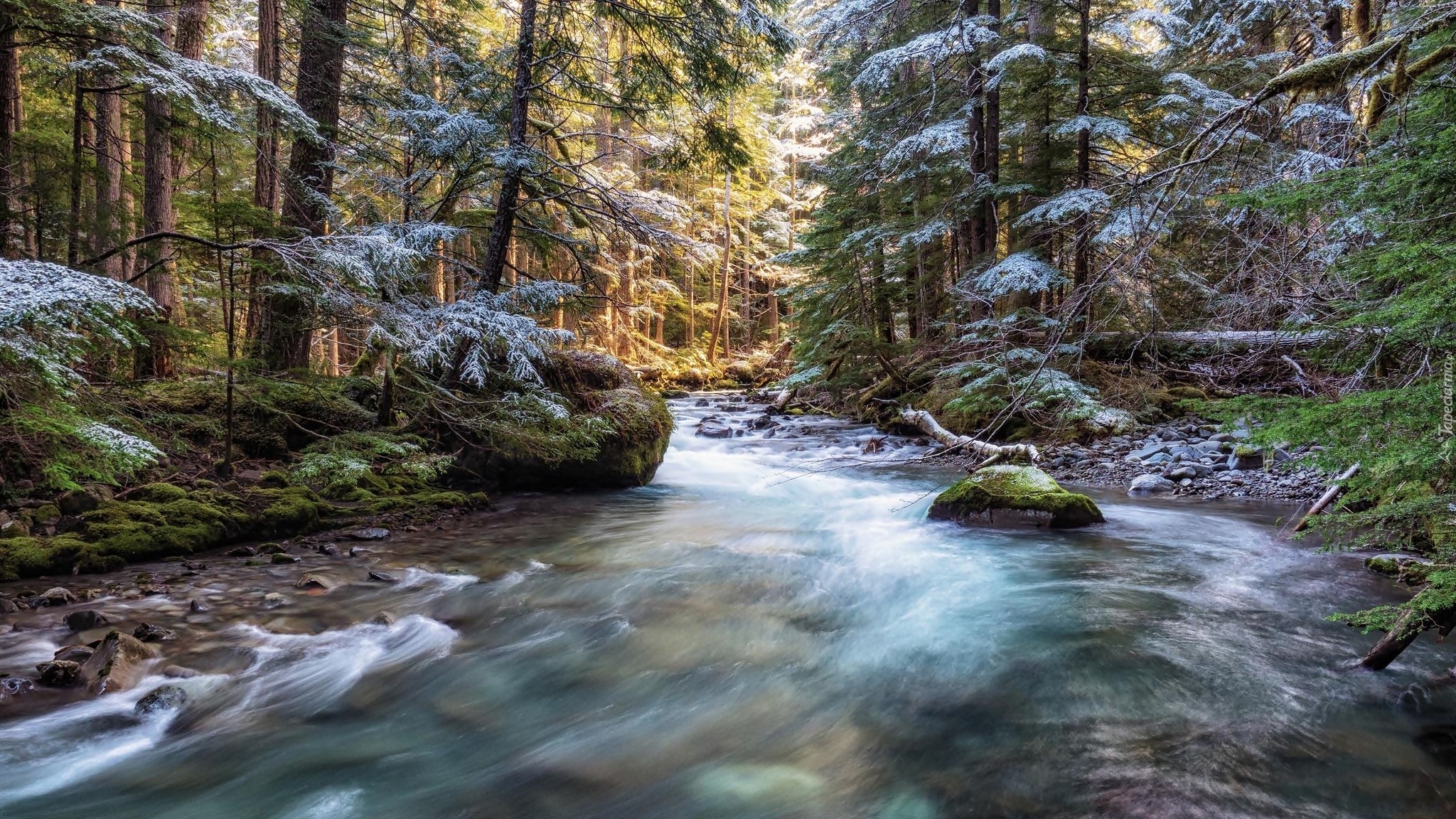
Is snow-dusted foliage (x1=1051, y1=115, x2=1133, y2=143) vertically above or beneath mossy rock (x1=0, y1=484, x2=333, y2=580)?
above

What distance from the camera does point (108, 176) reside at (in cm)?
695

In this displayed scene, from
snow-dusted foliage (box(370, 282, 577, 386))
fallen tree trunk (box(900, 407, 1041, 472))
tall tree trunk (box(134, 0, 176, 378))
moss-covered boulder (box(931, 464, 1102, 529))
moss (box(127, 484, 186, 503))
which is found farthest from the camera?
fallen tree trunk (box(900, 407, 1041, 472))

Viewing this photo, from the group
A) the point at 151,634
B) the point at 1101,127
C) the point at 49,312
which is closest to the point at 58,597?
the point at 151,634

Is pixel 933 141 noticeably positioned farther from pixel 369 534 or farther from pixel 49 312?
pixel 49 312

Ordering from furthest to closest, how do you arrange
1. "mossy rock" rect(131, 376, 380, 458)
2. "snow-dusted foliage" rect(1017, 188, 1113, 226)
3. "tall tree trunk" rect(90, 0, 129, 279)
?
"snow-dusted foliage" rect(1017, 188, 1113, 226), "mossy rock" rect(131, 376, 380, 458), "tall tree trunk" rect(90, 0, 129, 279)

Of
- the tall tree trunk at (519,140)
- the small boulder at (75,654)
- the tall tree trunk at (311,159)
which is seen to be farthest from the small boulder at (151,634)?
the tall tree trunk at (519,140)

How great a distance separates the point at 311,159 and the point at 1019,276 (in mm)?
9709

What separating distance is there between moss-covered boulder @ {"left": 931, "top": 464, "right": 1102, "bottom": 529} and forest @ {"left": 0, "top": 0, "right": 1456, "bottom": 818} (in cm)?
58

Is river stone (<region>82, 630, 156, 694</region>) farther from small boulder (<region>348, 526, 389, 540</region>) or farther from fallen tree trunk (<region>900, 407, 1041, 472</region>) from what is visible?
fallen tree trunk (<region>900, 407, 1041, 472</region>)

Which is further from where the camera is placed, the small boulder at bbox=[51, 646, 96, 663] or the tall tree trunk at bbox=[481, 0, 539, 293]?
the tall tree trunk at bbox=[481, 0, 539, 293]

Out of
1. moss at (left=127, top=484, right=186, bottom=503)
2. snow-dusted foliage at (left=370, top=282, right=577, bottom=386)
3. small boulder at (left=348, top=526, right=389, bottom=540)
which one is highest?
snow-dusted foliage at (left=370, top=282, right=577, bottom=386)

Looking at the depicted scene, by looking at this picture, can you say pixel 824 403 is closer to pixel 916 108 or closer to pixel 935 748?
pixel 916 108

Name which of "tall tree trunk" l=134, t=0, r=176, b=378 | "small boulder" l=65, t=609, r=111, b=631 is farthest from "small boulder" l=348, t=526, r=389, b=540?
"tall tree trunk" l=134, t=0, r=176, b=378

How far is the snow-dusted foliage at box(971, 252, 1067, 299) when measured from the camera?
9227 mm
